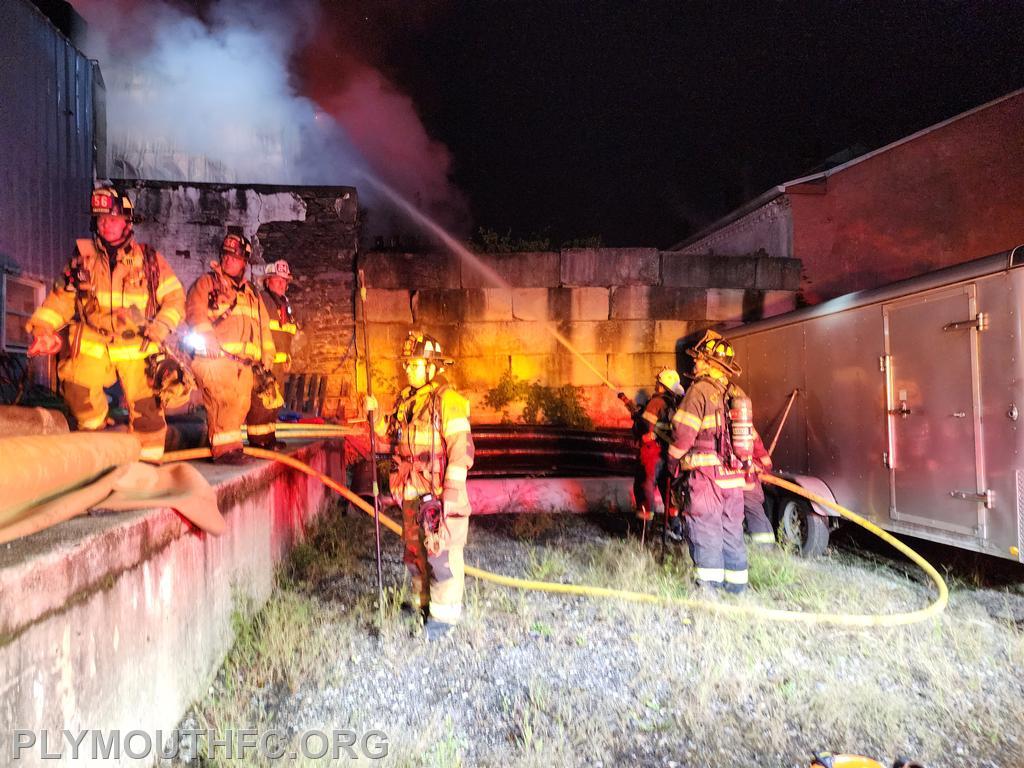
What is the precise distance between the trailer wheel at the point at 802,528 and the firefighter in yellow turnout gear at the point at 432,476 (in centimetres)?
360

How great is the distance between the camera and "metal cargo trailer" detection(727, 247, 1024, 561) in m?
3.96

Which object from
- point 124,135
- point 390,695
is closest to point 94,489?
point 390,695

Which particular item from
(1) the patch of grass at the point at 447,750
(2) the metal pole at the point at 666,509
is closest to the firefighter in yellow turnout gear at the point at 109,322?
(1) the patch of grass at the point at 447,750

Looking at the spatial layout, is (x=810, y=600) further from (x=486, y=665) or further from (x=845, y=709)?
(x=486, y=665)

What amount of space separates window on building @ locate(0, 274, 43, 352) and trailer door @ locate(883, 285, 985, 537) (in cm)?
975

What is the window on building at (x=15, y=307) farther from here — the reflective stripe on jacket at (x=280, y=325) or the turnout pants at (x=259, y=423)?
the turnout pants at (x=259, y=423)

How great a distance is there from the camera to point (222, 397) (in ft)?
15.0

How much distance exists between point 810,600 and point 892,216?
11.5 meters

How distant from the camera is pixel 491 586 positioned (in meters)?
4.82

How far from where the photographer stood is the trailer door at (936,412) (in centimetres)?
418

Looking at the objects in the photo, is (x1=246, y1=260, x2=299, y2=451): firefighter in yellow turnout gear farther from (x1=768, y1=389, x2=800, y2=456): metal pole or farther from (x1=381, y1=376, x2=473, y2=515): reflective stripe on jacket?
(x1=768, y1=389, x2=800, y2=456): metal pole

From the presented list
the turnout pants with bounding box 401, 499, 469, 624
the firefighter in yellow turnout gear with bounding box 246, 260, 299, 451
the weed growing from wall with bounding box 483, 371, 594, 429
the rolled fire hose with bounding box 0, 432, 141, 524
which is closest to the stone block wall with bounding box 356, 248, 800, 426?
the weed growing from wall with bounding box 483, 371, 594, 429

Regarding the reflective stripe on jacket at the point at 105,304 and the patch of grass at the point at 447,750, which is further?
the reflective stripe on jacket at the point at 105,304

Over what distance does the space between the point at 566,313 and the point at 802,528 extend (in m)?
5.59
